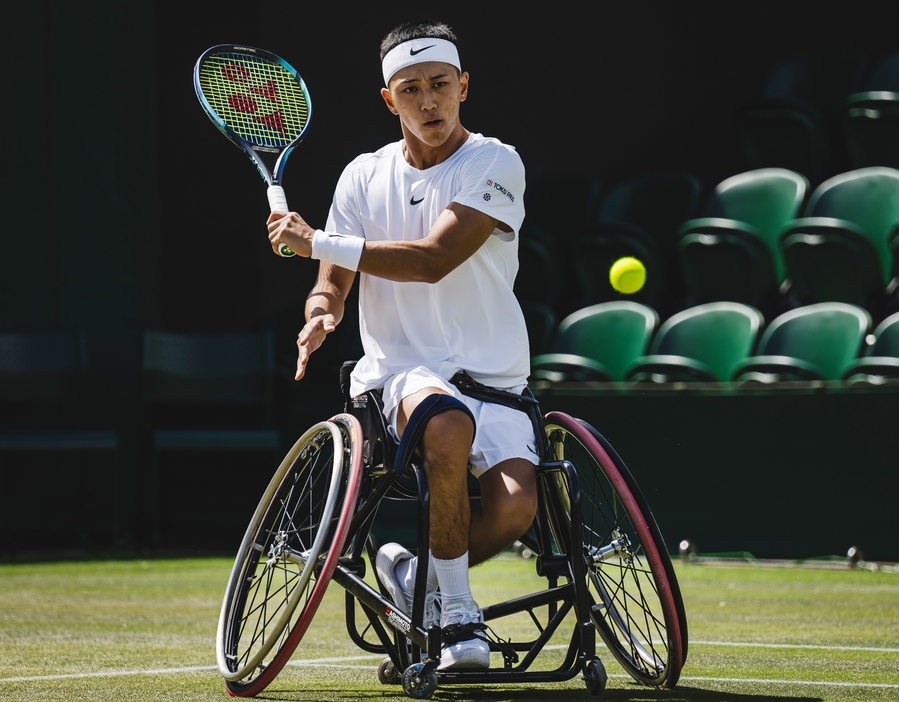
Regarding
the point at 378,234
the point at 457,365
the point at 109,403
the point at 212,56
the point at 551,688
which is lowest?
the point at 109,403

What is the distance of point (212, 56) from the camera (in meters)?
4.09

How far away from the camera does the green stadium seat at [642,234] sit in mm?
9352

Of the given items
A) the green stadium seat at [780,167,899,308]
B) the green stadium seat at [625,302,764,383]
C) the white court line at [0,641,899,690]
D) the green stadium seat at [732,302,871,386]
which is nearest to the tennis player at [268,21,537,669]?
the white court line at [0,641,899,690]

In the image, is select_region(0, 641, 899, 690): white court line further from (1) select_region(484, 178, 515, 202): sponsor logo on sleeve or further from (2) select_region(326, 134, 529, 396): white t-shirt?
(1) select_region(484, 178, 515, 202): sponsor logo on sleeve

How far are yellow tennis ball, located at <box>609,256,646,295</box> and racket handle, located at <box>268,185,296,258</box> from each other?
15.6 feet

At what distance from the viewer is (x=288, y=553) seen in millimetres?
3285

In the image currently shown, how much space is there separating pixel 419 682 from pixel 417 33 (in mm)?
1526

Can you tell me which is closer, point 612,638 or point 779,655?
point 612,638

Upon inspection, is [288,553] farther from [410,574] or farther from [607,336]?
[607,336]

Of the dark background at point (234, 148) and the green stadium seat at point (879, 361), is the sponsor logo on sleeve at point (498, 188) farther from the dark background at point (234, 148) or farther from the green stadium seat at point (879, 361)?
the dark background at point (234, 148)

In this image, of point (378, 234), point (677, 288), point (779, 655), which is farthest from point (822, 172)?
point (378, 234)

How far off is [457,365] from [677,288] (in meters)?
6.70

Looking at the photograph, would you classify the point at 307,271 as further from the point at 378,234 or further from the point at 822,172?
the point at 378,234

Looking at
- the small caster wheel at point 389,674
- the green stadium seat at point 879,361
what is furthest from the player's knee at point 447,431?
the green stadium seat at point 879,361
